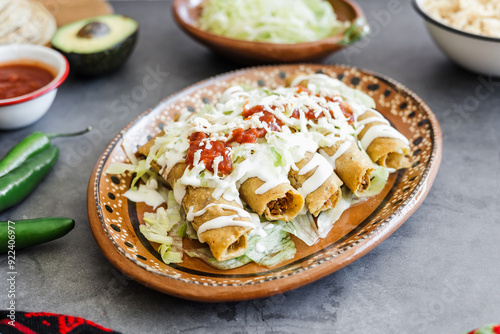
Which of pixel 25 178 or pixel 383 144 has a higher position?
pixel 383 144

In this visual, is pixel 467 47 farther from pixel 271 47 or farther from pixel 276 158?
pixel 276 158

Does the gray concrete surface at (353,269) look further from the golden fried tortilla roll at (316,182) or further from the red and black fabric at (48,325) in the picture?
the golden fried tortilla roll at (316,182)

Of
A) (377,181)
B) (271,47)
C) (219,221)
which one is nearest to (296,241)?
(219,221)

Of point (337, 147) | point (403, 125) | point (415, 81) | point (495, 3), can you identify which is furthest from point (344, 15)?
point (337, 147)

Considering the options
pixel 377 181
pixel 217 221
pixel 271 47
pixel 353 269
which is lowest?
pixel 353 269

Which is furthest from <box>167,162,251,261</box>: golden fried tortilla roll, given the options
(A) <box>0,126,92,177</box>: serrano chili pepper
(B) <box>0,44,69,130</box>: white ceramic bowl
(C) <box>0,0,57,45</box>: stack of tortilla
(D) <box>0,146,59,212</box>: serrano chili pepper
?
(C) <box>0,0,57,45</box>: stack of tortilla

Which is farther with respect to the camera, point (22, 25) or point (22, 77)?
point (22, 25)

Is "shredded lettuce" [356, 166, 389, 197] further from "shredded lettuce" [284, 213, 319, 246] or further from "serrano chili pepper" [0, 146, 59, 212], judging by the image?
"serrano chili pepper" [0, 146, 59, 212]

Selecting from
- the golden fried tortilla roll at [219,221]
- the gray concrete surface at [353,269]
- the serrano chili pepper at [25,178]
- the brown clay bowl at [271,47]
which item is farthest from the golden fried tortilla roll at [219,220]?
the brown clay bowl at [271,47]

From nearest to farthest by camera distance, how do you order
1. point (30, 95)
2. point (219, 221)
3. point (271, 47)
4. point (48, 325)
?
point (48, 325)
point (219, 221)
point (30, 95)
point (271, 47)
